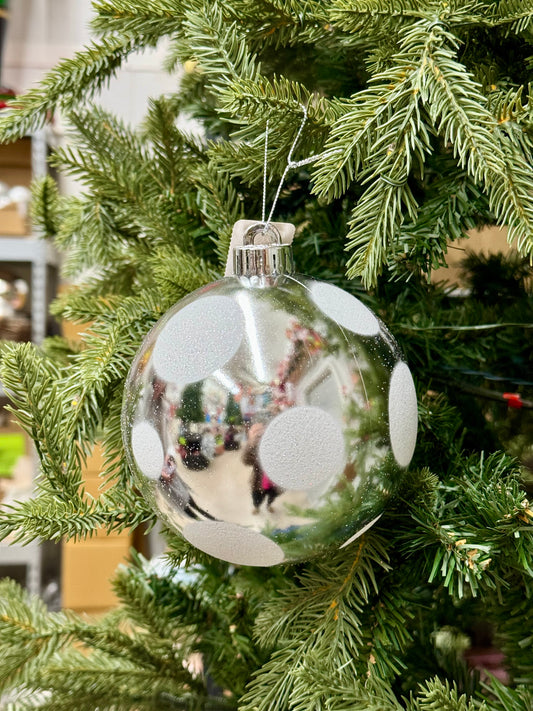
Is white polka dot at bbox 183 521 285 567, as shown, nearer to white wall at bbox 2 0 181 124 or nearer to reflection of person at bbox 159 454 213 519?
reflection of person at bbox 159 454 213 519

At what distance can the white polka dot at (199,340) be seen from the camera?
0.28 meters

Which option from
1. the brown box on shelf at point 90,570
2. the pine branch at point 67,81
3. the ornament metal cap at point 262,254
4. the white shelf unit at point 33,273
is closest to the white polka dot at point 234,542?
the ornament metal cap at point 262,254

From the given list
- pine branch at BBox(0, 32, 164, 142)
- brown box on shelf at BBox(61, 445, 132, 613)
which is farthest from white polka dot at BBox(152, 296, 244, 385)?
brown box on shelf at BBox(61, 445, 132, 613)

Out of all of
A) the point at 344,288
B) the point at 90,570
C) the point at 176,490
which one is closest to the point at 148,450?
the point at 176,490

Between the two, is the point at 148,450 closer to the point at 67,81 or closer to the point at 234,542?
the point at 234,542

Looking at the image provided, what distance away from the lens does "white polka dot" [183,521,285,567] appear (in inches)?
11.2

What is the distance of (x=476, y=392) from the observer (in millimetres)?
447

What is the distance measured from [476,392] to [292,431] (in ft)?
0.72

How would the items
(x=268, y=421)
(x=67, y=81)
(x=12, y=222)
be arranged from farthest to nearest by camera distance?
(x=12, y=222) → (x=67, y=81) → (x=268, y=421)

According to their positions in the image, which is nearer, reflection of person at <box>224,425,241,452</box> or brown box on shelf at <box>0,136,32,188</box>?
reflection of person at <box>224,425,241,452</box>

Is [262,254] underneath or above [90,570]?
above

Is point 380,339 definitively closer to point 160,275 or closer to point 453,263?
point 160,275

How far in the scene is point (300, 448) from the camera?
0.27 meters

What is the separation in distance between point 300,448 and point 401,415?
0.19ft
